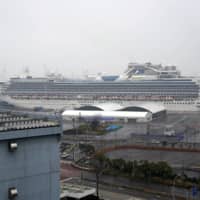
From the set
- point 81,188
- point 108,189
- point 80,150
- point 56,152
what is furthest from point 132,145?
point 56,152

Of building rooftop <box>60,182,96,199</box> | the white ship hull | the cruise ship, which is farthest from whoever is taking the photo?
the cruise ship

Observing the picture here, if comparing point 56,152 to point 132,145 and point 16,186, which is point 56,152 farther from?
point 132,145

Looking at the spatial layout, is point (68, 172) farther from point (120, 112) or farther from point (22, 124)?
point (120, 112)

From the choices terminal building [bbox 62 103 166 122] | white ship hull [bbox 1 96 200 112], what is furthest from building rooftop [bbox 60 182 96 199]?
white ship hull [bbox 1 96 200 112]

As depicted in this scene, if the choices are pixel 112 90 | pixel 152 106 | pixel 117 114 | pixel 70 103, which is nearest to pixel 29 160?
pixel 117 114

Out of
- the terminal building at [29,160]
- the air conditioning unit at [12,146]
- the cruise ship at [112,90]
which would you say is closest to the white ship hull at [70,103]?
the cruise ship at [112,90]

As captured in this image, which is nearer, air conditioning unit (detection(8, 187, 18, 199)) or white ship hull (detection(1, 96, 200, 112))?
air conditioning unit (detection(8, 187, 18, 199))

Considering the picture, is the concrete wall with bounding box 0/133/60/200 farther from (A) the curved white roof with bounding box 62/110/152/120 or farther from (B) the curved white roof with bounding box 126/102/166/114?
(B) the curved white roof with bounding box 126/102/166/114
